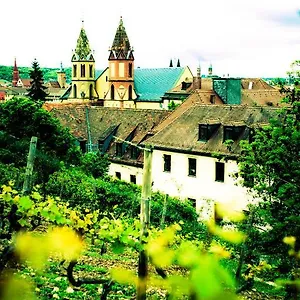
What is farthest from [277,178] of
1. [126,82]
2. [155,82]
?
[155,82]

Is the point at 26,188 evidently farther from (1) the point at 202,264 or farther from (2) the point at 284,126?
(2) the point at 284,126

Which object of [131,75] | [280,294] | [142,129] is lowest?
[280,294]

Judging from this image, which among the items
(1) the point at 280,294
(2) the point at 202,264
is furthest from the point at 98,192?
(2) the point at 202,264

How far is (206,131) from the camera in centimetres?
3008

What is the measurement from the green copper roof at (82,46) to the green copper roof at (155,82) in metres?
9.92

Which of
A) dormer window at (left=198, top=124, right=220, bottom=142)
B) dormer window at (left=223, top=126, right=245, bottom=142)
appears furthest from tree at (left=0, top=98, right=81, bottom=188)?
dormer window at (left=223, top=126, right=245, bottom=142)

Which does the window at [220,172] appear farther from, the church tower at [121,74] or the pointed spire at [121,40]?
the pointed spire at [121,40]

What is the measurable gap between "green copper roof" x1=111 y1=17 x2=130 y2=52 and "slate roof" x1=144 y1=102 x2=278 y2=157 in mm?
53264

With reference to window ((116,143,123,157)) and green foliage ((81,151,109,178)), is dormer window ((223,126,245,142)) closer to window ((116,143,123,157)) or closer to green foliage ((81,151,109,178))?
green foliage ((81,151,109,178))

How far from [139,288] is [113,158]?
33214mm

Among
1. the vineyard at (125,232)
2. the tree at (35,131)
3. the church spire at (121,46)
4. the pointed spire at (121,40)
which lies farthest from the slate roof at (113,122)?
the pointed spire at (121,40)

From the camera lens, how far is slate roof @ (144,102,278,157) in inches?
1135

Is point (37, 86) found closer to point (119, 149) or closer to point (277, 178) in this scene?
point (119, 149)

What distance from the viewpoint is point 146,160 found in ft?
18.2
